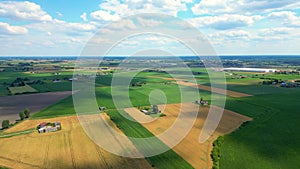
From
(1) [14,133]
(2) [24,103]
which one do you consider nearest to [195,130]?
(1) [14,133]

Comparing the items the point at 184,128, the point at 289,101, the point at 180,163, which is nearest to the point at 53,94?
the point at 184,128

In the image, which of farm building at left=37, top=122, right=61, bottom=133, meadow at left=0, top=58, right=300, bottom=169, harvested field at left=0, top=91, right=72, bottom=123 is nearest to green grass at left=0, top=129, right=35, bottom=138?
farm building at left=37, top=122, right=61, bottom=133

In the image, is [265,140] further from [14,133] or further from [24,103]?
[24,103]

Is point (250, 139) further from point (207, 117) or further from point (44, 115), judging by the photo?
point (44, 115)

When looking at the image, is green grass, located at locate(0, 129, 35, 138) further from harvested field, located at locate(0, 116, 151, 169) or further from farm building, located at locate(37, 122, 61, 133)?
farm building, located at locate(37, 122, 61, 133)

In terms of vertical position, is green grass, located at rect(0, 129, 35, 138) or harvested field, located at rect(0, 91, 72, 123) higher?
harvested field, located at rect(0, 91, 72, 123)

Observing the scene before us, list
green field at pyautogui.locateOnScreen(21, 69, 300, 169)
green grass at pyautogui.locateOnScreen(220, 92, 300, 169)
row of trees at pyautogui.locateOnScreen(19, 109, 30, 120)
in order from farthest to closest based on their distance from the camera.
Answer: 1. row of trees at pyautogui.locateOnScreen(19, 109, 30, 120)
2. green field at pyautogui.locateOnScreen(21, 69, 300, 169)
3. green grass at pyautogui.locateOnScreen(220, 92, 300, 169)

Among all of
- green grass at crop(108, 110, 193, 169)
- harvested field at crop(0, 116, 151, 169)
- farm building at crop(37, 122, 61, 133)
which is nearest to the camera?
green grass at crop(108, 110, 193, 169)

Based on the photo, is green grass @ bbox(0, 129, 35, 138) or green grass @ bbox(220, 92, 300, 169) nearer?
green grass @ bbox(220, 92, 300, 169)
